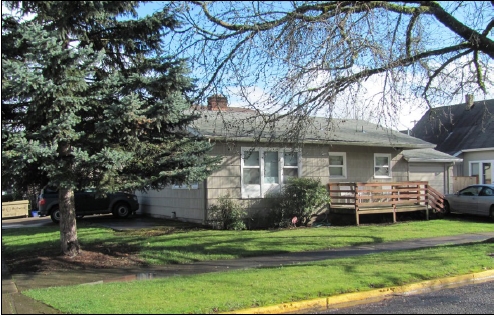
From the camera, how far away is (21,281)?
862 cm

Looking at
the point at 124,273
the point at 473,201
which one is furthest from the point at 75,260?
the point at 473,201

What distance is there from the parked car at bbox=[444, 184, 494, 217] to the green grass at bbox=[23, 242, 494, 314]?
10.5m

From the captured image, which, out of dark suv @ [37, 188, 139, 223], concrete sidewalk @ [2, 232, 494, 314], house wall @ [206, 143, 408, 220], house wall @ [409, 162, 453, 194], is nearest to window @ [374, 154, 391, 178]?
house wall @ [206, 143, 408, 220]

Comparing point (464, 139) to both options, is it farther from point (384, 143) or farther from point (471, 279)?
point (471, 279)

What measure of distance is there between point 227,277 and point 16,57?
19.3 ft

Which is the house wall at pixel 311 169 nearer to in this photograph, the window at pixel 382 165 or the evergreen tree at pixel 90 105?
the window at pixel 382 165

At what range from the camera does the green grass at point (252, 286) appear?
6367 mm

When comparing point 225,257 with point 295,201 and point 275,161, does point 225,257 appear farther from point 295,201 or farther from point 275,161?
point 275,161

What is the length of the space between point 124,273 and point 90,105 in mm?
3552

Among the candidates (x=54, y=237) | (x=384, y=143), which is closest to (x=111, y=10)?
(x=54, y=237)

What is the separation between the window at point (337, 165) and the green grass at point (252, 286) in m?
9.59

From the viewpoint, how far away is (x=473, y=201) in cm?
1995

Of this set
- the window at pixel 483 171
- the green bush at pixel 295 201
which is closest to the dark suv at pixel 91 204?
A: the green bush at pixel 295 201

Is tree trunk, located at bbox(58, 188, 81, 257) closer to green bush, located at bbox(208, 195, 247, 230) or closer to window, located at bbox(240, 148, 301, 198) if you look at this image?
green bush, located at bbox(208, 195, 247, 230)
